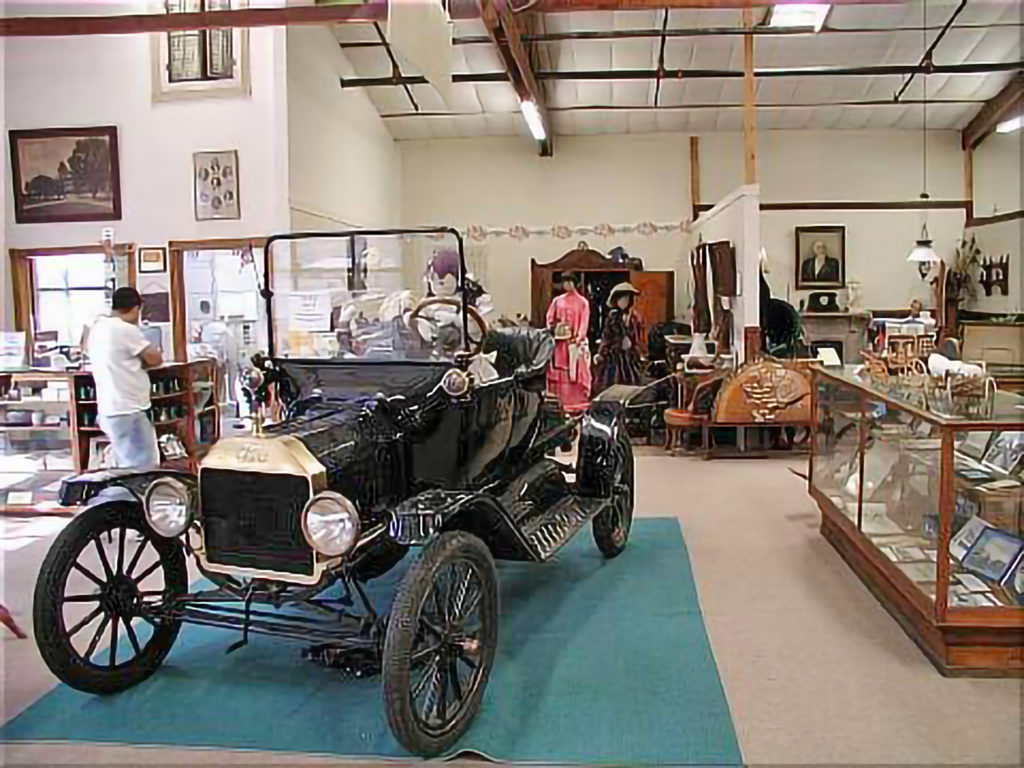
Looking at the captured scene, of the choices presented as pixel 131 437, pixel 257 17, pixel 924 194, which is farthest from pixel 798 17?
pixel 131 437

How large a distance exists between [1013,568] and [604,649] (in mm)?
1632

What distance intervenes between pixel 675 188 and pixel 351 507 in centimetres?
1144

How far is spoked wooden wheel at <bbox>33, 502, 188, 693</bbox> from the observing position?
3330mm

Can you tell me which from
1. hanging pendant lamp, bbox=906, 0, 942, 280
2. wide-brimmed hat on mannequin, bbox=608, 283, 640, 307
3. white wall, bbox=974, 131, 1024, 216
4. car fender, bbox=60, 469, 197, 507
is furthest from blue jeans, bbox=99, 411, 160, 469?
white wall, bbox=974, 131, 1024, 216

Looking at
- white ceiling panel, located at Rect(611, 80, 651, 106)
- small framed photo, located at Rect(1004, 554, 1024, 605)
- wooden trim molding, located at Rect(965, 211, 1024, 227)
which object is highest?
white ceiling panel, located at Rect(611, 80, 651, 106)

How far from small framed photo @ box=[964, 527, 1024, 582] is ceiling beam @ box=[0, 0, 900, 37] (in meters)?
5.45

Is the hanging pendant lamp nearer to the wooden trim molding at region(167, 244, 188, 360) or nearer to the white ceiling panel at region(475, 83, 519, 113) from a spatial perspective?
the white ceiling panel at region(475, 83, 519, 113)

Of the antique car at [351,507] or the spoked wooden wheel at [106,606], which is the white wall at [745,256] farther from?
the spoked wooden wheel at [106,606]

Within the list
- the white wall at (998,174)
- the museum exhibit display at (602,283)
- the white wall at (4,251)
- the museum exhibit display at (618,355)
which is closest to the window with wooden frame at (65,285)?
the white wall at (4,251)

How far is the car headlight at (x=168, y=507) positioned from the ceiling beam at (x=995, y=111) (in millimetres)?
11170

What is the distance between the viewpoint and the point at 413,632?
290 cm

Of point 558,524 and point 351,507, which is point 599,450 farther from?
point 351,507

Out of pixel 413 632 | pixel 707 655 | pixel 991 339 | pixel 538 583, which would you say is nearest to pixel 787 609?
pixel 707 655

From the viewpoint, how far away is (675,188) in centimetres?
1365
